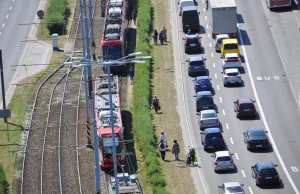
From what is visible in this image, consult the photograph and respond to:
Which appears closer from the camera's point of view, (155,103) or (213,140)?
(213,140)

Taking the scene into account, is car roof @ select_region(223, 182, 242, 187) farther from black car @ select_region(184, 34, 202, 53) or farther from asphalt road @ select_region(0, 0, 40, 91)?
black car @ select_region(184, 34, 202, 53)

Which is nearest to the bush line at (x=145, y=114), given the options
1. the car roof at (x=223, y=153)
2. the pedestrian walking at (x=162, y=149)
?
the pedestrian walking at (x=162, y=149)

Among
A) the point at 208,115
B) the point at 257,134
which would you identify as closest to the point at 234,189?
the point at 257,134

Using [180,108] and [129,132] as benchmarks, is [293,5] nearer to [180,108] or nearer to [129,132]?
[180,108]

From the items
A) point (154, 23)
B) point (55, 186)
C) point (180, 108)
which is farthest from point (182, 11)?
point (55, 186)

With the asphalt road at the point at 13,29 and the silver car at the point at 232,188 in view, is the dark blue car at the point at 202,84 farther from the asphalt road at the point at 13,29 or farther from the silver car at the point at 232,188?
the silver car at the point at 232,188

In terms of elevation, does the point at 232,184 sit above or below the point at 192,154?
below

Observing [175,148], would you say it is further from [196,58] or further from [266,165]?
[196,58]
